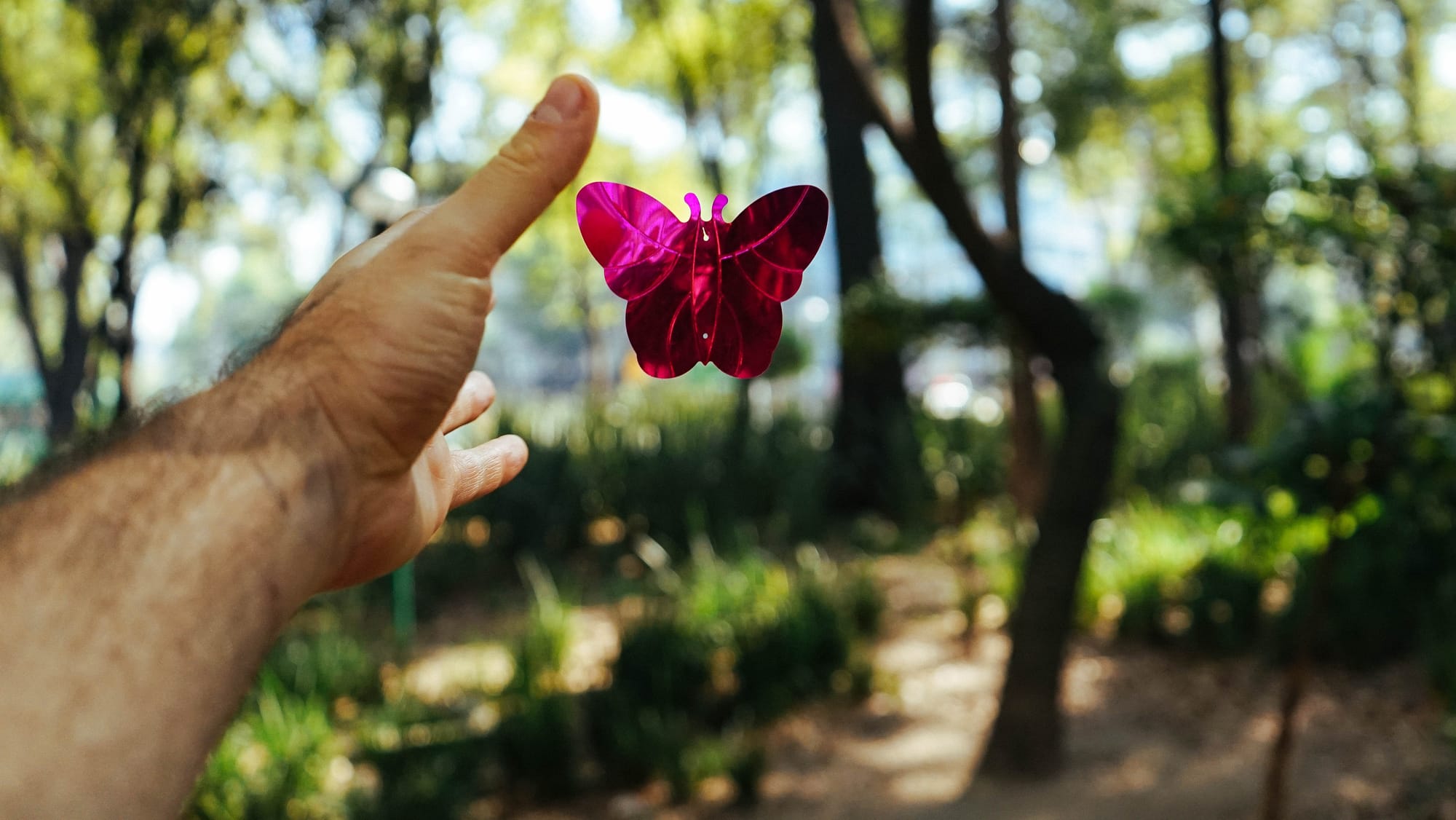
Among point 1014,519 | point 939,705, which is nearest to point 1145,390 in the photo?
point 1014,519

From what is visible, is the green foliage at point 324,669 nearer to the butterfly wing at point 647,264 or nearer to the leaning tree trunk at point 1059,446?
the leaning tree trunk at point 1059,446

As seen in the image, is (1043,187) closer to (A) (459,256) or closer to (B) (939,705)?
(B) (939,705)

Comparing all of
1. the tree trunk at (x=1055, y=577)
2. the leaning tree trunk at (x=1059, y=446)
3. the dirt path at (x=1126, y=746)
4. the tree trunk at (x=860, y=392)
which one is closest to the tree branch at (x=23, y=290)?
the tree trunk at (x=860, y=392)

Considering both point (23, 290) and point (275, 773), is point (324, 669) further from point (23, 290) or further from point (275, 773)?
point (23, 290)

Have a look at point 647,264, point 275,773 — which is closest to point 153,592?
point 647,264

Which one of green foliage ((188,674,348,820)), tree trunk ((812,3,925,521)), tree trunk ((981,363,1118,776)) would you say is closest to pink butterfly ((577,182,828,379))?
green foliage ((188,674,348,820))

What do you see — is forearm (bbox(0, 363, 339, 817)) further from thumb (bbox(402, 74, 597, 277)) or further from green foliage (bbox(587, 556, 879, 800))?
green foliage (bbox(587, 556, 879, 800))

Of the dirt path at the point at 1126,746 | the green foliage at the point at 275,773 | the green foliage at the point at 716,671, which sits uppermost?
the green foliage at the point at 275,773
